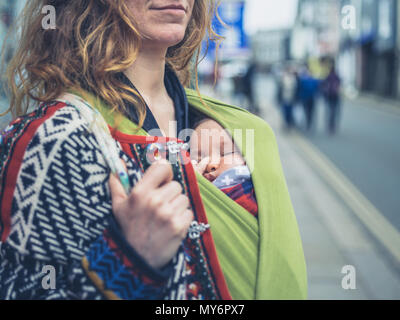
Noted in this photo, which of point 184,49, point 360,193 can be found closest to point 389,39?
point 360,193

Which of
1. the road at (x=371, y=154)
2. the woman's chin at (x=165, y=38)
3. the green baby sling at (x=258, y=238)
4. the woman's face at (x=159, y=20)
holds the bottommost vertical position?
the road at (x=371, y=154)

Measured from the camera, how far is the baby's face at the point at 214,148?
113 cm

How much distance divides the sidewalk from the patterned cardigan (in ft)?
10.2

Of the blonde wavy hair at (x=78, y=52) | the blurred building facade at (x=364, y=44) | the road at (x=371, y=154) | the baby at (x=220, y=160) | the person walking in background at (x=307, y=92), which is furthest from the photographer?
the blurred building facade at (x=364, y=44)

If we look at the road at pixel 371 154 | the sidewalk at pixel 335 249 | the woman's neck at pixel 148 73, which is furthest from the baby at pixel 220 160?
the road at pixel 371 154

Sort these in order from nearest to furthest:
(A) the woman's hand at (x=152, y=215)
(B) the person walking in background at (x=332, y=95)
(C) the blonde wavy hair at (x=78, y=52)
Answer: (A) the woman's hand at (x=152, y=215) < (C) the blonde wavy hair at (x=78, y=52) < (B) the person walking in background at (x=332, y=95)

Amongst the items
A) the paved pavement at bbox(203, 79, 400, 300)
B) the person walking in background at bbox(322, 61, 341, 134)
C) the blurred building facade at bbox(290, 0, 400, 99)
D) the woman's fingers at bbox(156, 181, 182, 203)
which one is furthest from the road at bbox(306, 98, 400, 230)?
the blurred building facade at bbox(290, 0, 400, 99)

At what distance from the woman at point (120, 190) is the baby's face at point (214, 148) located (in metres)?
0.03

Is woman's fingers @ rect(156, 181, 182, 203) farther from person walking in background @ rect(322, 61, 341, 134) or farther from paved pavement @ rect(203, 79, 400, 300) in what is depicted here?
person walking in background @ rect(322, 61, 341, 134)

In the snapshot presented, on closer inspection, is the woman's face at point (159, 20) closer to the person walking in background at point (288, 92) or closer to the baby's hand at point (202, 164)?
the baby's hand at point (202, 164)

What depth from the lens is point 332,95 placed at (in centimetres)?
1329

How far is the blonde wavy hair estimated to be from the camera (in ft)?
3.13

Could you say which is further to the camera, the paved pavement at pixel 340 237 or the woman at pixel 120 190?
the paved pavement at pixel 340 237

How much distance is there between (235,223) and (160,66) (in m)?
0.39
